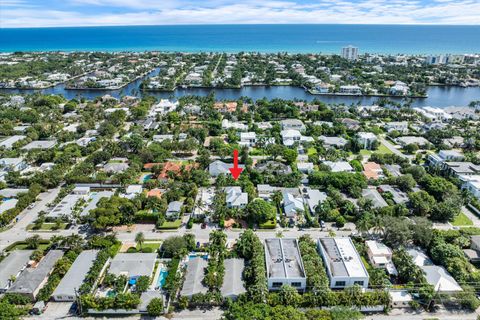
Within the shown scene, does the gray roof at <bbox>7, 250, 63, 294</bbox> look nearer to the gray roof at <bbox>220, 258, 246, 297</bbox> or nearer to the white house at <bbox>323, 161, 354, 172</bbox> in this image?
the gray roof at <bbox>220, 258, 246, 297</bbox>

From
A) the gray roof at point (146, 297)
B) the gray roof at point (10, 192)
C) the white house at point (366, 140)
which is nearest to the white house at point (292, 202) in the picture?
the gray roof at point (146, 297)

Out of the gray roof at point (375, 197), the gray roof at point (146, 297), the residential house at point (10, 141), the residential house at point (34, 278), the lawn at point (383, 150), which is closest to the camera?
the gray roof at point (146, 297)

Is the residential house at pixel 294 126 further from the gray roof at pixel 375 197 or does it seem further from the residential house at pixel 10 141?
the residential house at pixel 10 141

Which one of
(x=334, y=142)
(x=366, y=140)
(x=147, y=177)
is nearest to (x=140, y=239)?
(x=147, y=177)

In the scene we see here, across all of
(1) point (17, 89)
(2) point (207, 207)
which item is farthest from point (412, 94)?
(1) point (17, 89)

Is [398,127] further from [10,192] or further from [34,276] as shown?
[10,192]

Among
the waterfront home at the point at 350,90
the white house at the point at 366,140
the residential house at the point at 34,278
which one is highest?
the waterfront home at the point at 350,90

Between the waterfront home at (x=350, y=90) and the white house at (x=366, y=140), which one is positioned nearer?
the white house at (x=366, y=140)
